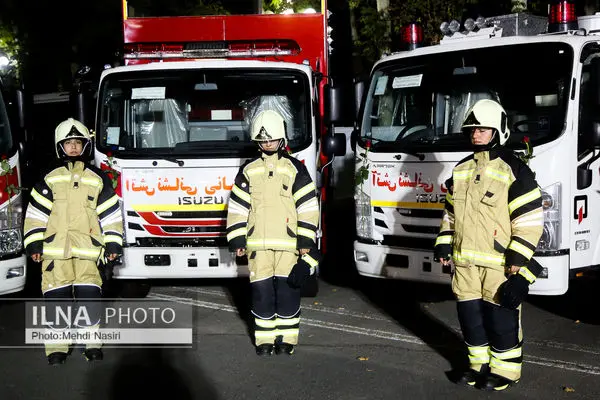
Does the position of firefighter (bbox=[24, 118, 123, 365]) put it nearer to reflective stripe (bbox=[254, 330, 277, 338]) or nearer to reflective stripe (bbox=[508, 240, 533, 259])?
reflective stripe (bbox=[254, 330, 277, 338])

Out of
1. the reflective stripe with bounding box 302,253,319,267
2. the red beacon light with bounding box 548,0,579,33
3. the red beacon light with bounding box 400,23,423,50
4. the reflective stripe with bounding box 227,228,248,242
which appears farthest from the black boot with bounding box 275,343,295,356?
the red beacon light with bounding box 548,0,579,33

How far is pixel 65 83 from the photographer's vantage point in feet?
77.4

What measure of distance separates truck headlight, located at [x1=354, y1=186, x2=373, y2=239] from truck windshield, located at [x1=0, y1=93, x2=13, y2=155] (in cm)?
315

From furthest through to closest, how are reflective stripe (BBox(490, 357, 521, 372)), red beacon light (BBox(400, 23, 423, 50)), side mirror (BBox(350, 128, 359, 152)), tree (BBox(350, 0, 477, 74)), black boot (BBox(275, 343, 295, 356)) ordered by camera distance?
tree (BBox(350, 0, 477, 74)), red beacon light (BBox(400, 23, 423, 50)), side mirror (BBox(350, 128, 359, 152)), black boot (BBox(275, 343, 295, 356)), reflective stripe (BBox(490, 357, 521, 372))

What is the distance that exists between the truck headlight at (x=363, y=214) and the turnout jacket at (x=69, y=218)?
8.14 ft

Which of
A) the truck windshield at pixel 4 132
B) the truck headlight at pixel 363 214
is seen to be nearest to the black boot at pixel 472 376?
the truck headlight at pixel 363 214

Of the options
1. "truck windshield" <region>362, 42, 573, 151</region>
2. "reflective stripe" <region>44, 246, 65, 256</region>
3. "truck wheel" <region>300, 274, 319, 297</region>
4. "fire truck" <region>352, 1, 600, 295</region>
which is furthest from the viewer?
"truck wheel" <region>300, 274, 319, 297</region>

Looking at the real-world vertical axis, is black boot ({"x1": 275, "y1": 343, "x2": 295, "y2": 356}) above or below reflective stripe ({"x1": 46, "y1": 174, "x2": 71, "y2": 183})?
below

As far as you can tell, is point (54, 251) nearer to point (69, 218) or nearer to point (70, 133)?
point (69, 218)

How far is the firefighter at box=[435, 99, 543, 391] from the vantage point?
5.37m

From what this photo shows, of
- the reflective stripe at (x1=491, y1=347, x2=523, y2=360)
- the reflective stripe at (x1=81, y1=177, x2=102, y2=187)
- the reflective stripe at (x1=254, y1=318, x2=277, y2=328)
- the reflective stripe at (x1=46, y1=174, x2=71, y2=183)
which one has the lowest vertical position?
the reflective stripe at (x1=254, y1=318, x2=277, y2=328)

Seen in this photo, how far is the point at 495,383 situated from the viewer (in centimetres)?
558

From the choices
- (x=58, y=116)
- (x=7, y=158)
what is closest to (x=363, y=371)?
(x=7, y=158)

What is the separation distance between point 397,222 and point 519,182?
2.31 metres
